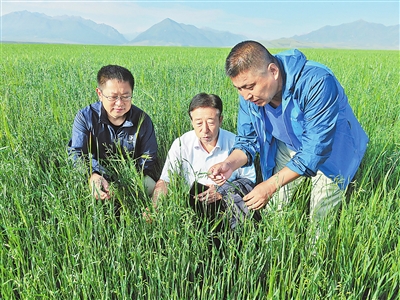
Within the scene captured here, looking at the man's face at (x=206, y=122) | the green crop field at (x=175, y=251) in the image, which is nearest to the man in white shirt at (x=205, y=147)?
the man's face at (x=206, y=122)

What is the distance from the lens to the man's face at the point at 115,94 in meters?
2.26

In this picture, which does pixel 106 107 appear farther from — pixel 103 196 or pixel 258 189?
pixel 258 189

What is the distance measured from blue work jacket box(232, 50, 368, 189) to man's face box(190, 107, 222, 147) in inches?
9.7

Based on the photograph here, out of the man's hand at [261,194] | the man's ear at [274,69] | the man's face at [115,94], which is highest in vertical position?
the man's ear at [274,69]

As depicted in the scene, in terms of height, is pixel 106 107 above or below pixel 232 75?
below

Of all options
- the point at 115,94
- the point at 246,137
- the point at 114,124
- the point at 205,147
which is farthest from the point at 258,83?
the point at 114,124

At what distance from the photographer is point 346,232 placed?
1.50 meters

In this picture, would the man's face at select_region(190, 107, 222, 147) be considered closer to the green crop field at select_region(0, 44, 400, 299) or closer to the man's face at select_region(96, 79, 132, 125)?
the man's face at select_region(96, 79, 132, 125)

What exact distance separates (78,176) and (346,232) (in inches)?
53.8

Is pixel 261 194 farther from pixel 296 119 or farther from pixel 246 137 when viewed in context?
pixel 246 137

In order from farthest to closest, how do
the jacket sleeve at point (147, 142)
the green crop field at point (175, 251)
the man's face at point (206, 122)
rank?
the jacket sleeve at point (147, 142) → the man's face at point (206, 122) → the green crop field at point (175, 251)

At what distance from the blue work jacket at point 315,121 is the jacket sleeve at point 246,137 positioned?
1 cm

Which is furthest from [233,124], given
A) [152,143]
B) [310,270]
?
[310,270]

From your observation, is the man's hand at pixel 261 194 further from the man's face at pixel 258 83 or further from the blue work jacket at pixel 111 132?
the blue work jacket at pixel 111 132
